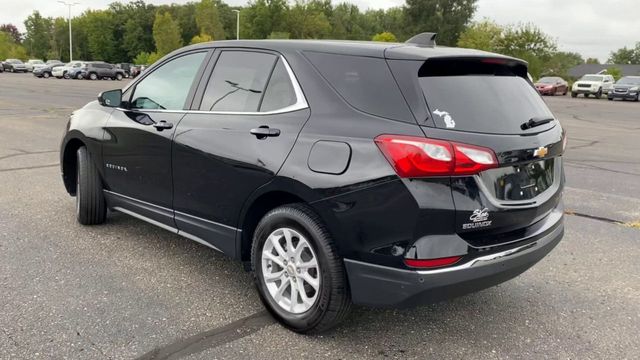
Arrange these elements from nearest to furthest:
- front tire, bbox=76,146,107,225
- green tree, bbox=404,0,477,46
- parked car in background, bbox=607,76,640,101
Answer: front tire, bbox=76,146,107,225 < parked car in background, bbox=607,76,640,101 < green tree, bbox=404,0,477,46

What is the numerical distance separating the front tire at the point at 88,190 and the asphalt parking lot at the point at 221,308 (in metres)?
0.15

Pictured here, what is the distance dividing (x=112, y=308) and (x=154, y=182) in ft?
3.36

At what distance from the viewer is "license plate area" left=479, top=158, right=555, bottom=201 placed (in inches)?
109

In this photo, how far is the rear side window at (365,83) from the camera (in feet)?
9.29

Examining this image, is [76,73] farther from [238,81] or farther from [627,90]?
[238,81]

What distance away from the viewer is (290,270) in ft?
10.4

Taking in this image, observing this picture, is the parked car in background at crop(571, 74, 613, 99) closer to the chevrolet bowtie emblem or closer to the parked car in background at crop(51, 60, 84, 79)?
the chevrolet bowtie emblem

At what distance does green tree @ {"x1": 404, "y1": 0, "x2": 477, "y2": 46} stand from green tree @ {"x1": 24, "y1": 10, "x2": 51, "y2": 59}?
6773 cm

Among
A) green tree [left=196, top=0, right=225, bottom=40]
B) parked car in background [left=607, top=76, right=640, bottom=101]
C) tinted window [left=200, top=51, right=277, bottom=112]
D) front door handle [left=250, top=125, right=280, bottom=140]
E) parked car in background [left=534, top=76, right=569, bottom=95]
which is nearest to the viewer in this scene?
front door handle [left=250, top=125, right=280, bottom=140]

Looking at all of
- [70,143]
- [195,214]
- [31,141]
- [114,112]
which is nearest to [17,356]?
[195,214]

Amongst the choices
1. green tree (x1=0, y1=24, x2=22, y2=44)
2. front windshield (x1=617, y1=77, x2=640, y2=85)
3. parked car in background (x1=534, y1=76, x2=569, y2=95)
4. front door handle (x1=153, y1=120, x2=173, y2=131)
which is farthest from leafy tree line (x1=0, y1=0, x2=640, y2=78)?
front door handle (x1=153, y1=120, x2=173, y2=131)

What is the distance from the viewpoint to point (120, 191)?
451 cm

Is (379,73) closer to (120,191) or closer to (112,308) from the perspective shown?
(112,308)

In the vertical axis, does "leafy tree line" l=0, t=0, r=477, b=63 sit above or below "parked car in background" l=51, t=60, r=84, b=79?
above
